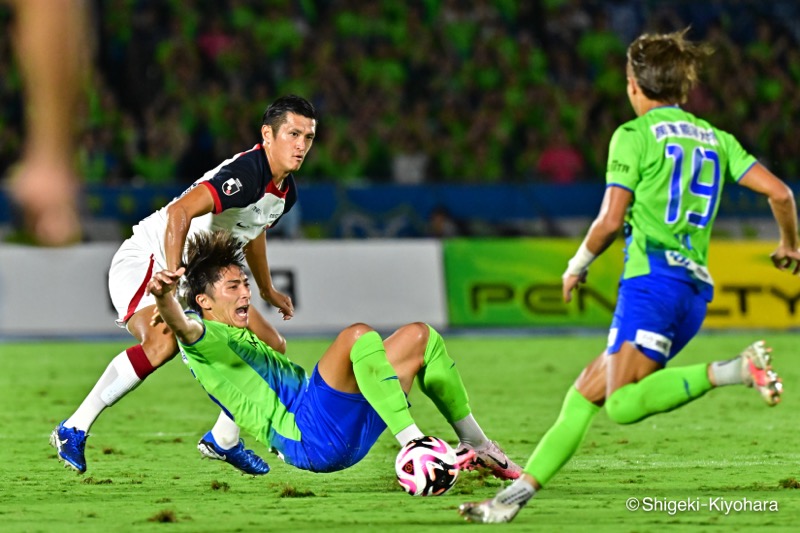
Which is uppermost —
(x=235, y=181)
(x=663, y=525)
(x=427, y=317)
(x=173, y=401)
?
(x=235, y=181)

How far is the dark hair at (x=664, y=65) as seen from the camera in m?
4.49

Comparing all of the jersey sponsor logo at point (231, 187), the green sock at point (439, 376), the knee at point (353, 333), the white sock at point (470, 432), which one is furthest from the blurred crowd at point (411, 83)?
the knee at point (353, 333)

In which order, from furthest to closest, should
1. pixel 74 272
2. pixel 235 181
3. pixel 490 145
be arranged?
pixel 490 145, pixel 74 272, pixel 235 181

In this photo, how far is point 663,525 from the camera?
14.0 ft

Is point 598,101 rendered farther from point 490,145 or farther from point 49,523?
point 49,523

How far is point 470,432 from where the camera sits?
213 inches

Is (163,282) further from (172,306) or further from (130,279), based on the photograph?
(130,279)

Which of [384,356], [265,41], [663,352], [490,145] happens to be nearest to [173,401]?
[384,356]

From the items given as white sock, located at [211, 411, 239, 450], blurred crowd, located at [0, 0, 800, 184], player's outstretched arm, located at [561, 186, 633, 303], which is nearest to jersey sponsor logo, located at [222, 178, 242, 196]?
white sock, located at [211, 411, 239, 450]

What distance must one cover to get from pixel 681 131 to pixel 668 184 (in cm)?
21

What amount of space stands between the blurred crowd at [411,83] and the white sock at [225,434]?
9678 mm

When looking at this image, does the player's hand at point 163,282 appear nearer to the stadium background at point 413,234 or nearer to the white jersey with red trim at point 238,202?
the stadium background at point 413,234

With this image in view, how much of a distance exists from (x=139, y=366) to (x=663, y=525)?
2.92 metres

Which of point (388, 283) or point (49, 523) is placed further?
point (388, 283)
